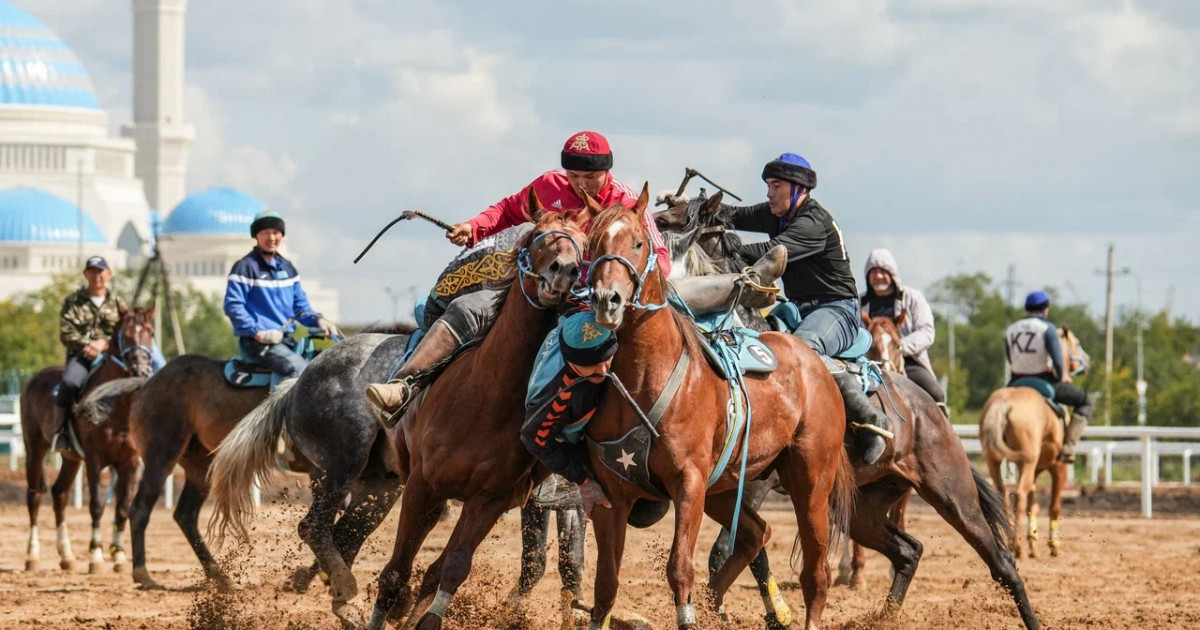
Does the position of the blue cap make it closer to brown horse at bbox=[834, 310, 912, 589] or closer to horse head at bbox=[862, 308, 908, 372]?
brown horse at bbox=[834, 310, 912, 589]

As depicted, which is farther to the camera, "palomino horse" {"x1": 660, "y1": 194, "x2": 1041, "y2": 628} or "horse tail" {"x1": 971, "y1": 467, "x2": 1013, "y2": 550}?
"horse tail" {"x1": 971, "y1": 467, "x2": 1013, "y2": 550}

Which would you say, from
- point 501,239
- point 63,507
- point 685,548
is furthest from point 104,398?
point 685,548

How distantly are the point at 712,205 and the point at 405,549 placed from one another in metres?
3.24

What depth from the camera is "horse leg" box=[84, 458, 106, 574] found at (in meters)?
16.2

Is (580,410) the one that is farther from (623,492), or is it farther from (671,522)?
(671,522)

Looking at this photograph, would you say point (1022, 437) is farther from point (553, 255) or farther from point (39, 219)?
point (39, 219)

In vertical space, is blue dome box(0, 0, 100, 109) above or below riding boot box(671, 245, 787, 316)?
above

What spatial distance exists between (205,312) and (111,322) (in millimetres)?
69936

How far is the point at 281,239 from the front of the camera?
14.5 m

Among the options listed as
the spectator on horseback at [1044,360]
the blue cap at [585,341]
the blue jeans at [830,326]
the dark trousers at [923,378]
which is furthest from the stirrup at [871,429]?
the spectator on horseback at [1044,360]

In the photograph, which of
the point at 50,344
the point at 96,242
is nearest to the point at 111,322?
the point at 50,344

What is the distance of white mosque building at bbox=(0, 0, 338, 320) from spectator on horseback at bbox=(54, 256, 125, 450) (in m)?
84.9

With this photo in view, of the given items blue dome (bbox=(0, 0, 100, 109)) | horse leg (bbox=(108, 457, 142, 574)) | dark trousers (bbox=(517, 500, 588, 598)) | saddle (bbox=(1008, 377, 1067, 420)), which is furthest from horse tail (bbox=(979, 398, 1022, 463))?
blue dome (bbox=(0, 0, 100, 109))

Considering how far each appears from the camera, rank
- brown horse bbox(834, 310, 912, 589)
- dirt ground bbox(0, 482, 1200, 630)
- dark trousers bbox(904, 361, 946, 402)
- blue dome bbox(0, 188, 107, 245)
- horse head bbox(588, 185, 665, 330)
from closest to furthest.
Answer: horse head bbox(588, 185, 665, 330)
dirt ground bbox(0, 482, 1200, 630)
brown horse bbox(834, 310, 912, 589)
dark trousers bbox(904, 361, 946, 402)
blue dome bbox(0, 188, 107, 245)
